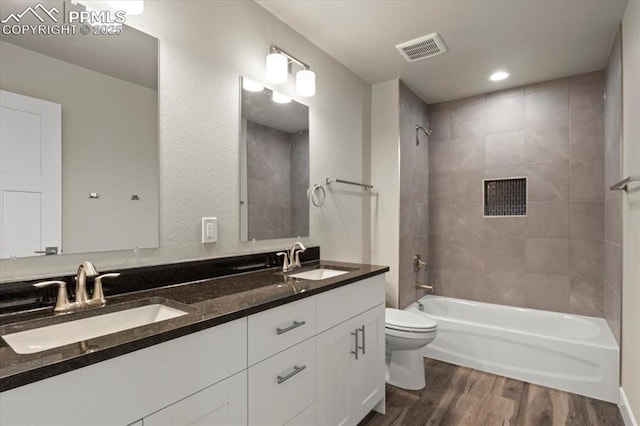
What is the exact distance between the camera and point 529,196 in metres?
3.01

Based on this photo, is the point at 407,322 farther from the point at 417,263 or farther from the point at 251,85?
the point at 251,85

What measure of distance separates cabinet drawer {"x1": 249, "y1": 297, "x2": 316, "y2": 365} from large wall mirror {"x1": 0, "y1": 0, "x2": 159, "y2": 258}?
2.01 feet

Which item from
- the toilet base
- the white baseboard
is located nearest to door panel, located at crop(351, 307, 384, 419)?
the toilet base

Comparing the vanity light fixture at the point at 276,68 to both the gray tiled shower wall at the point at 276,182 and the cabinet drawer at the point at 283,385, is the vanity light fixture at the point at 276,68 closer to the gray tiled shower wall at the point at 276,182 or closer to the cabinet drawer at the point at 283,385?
the gray tiled shower wall at the point at 276,182

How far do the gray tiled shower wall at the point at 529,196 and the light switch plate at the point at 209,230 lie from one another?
8.47ft

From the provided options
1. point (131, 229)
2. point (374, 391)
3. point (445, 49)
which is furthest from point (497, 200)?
point (131, 229)

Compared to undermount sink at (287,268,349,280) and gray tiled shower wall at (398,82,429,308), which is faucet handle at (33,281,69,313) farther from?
gray tiled shower wall at (398,82,429,308)

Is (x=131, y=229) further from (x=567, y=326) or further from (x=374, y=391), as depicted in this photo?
(x=567, y=326)

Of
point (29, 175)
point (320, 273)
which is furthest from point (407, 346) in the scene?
point (29, 175)

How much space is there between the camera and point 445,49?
232cm

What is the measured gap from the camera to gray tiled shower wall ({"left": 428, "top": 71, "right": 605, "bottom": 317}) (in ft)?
9.04

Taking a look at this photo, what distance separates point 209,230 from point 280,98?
0.96 meters

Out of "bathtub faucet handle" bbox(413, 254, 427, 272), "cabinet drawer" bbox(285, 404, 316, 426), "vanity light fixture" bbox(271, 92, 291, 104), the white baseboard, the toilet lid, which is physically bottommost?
the white baseboard

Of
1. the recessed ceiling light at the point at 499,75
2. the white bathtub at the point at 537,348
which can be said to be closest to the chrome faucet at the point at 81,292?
the white bathtub at the point at 537,348
